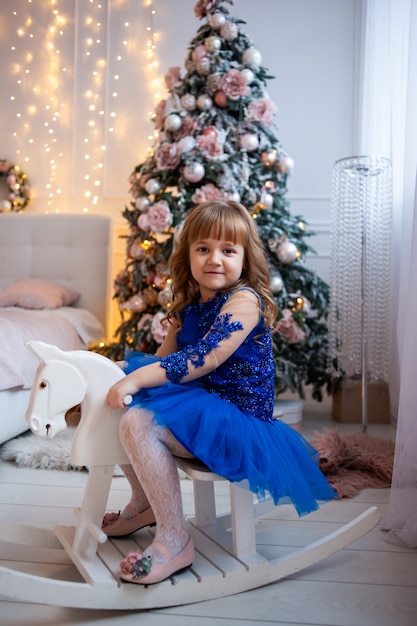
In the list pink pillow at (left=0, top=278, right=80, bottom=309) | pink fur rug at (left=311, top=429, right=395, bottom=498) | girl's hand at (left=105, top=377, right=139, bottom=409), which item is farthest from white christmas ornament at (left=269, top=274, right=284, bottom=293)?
girl's hand at (left=105, top=377, right=139, bottom=409)

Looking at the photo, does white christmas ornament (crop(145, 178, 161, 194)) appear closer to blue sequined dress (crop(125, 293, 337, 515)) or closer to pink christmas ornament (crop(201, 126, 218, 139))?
pink christmas ornament (crop(201, 126, 218, 139))

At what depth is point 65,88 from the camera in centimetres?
392

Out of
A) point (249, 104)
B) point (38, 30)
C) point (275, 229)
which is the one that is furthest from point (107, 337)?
point (38, 30)

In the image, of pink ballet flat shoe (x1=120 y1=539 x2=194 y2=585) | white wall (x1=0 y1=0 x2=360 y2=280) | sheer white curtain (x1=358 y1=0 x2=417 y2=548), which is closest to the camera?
pink ballet flat shoe (x1=120 y1=539 x2=194 y2=585)

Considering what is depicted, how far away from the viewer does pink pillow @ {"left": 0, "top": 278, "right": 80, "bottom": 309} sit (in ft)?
10.5

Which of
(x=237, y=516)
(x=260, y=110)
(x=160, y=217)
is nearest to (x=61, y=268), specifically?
(x=160, y=217)

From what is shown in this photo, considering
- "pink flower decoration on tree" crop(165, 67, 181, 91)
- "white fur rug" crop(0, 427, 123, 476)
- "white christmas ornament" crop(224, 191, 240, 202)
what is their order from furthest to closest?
"pink flower decoration on tree" crop(165, 67, 181, 91), "white christmas ornament" crop(224, 191, 240, 202), "white fur rug" crop(0, 427, 123, 476)

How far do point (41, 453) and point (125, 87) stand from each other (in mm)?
2541

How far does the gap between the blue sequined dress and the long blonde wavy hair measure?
0.19 feet

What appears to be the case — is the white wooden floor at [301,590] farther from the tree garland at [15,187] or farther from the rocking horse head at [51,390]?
the tree garland at [15,187]

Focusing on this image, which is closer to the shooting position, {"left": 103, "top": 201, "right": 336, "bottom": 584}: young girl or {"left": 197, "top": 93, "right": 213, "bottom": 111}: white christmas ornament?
{"left": 103, "top": 201, "right": 336, "bottom": 584}: young girl

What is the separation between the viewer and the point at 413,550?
4.83 feet

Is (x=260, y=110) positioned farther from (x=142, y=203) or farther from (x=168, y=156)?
(x=142, y=203)

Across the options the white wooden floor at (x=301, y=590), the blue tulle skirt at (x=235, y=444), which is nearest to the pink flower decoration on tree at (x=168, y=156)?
the white wooden floor at (x=301, y=590)
